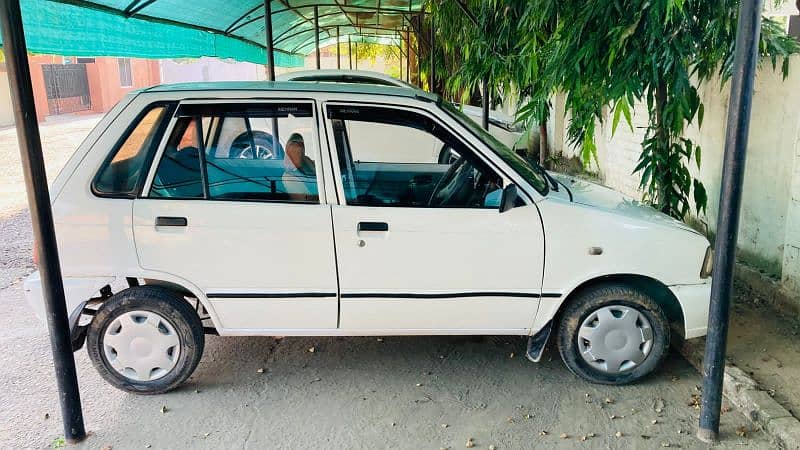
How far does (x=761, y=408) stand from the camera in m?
3.53

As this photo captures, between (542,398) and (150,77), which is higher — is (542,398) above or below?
below

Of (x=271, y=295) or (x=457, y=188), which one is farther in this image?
(x=457, y=188)

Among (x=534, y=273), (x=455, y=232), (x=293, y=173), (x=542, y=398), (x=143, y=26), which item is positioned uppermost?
(x=143, y=26)

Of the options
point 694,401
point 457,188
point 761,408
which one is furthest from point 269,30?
point 761,408

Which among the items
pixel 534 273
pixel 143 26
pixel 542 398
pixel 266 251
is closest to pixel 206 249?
pixel 266 251

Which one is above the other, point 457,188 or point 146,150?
point 146,150

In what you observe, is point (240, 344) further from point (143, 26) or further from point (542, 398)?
point (143, 26)

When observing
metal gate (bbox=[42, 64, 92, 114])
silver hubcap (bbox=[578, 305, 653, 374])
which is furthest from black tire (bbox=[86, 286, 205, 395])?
metal gate (bbox=[42, 64, 92, 114])

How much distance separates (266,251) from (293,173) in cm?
51

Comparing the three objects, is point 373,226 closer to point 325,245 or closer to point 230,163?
point 325,245

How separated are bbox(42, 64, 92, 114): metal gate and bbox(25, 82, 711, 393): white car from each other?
1160 inches

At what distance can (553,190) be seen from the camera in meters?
4.07

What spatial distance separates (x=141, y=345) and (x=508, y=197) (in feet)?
7.82

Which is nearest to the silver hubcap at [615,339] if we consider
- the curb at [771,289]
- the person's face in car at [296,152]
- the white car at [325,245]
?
the white car at [325,245]
